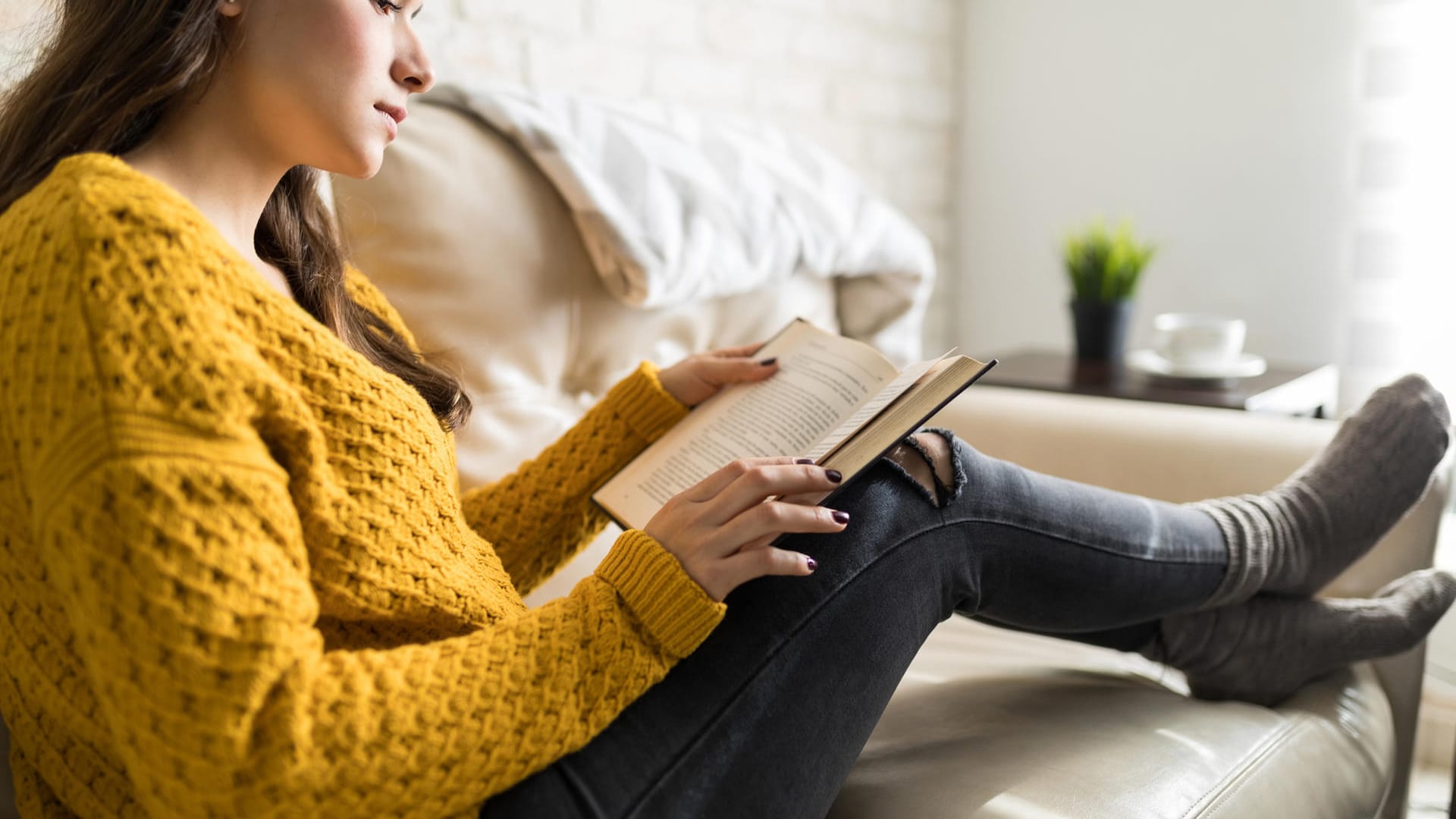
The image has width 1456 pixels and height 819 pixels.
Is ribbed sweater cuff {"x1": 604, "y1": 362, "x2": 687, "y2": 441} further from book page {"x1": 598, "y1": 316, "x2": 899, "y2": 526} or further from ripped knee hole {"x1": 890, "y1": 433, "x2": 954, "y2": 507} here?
ripped knee hole {"x1": 890, "y1": 433, "x2": 954, "y2": 507}

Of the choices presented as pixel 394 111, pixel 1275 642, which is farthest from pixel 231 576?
pixel 1275 642

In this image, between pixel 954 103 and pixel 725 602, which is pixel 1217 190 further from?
pixel 725 602

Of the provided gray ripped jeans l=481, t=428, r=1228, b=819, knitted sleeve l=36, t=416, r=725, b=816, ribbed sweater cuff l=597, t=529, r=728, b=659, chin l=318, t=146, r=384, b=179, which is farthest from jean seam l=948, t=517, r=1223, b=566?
chin l=318, t=146, r=384, b=179

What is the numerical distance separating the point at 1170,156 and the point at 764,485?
166 centimetres

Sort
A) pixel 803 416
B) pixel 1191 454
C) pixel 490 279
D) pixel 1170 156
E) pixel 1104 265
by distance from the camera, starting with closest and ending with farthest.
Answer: pixel 803 416, pixel 490 279, pixel 1191 454, pixel 1104 265, pixel 1170 156

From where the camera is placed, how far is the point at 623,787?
68cm

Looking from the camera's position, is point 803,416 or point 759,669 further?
point 803,416

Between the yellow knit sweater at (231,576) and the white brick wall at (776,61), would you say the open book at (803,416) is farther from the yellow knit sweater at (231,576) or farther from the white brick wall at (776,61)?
the white brick wall at (776,61)

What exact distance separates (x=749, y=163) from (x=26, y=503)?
96 centimetres

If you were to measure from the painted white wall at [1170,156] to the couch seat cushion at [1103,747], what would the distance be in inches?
43.0

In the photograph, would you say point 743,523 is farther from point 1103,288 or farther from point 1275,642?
point 1103,288

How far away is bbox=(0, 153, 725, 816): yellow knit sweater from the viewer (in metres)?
0.54

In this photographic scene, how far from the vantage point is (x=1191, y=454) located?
125 cm

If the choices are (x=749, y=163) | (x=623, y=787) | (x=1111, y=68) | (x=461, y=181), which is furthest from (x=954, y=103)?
(x=623, y=787)
